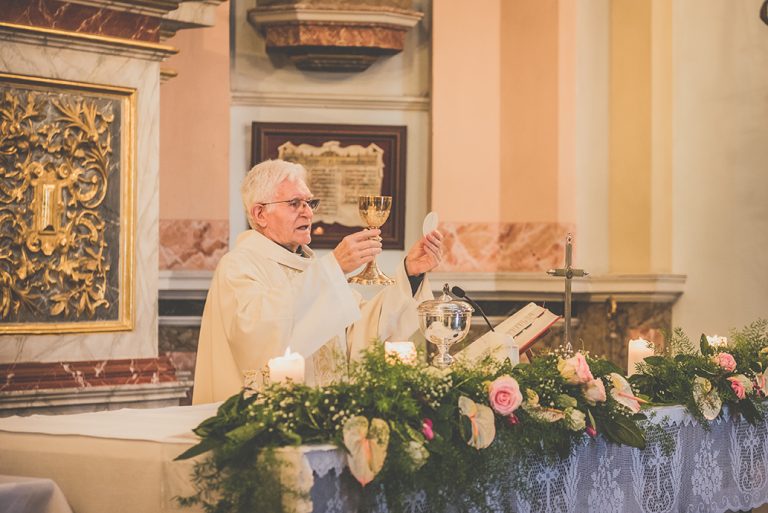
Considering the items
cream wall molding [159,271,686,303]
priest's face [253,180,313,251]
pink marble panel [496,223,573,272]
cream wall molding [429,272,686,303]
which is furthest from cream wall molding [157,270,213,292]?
priest's face [253,180,313,251]

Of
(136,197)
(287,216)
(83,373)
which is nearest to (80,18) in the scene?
(136,197)

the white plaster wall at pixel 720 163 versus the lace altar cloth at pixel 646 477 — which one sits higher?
the white plaster wall at pixel 720 163

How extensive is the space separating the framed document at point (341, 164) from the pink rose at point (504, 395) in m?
5.50

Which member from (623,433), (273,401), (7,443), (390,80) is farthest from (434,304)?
(390,80)

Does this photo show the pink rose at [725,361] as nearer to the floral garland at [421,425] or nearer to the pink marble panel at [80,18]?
the floral garland at [421,425]

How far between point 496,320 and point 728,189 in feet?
6.08

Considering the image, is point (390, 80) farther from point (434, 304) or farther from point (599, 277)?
point (434, 304)

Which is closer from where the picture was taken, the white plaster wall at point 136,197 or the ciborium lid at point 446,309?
the ciborium lid at point 446,309

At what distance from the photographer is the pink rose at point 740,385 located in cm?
442

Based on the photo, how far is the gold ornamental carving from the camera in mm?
5379

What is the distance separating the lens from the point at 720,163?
8.32 metres

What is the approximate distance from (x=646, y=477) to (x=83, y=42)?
321 cm

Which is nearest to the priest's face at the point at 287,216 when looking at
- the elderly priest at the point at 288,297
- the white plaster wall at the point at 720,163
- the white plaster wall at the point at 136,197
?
the elderly priest at the point at 288,297

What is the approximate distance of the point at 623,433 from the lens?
3.85 meters
